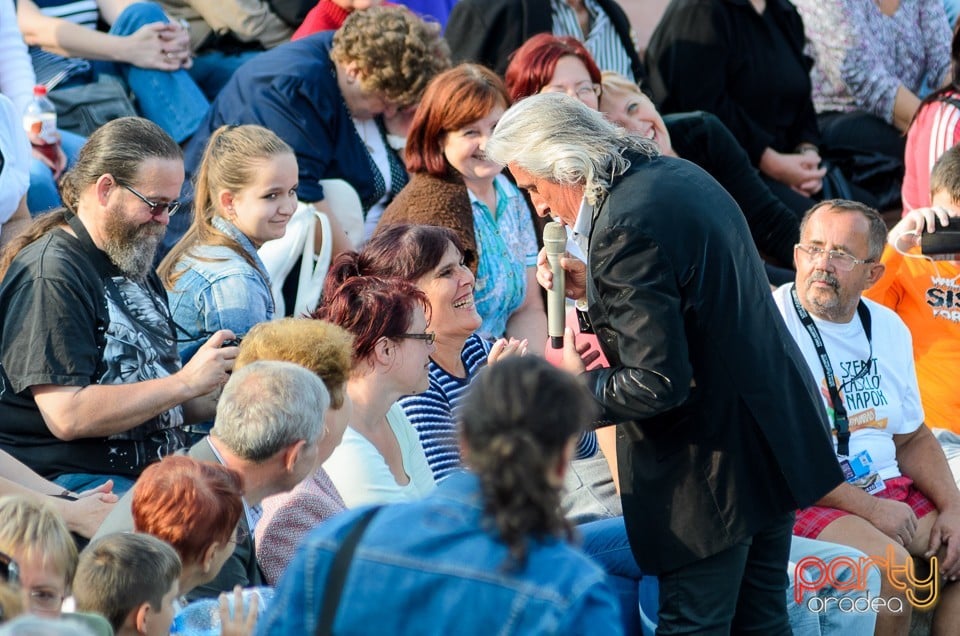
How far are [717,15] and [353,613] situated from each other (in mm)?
4976

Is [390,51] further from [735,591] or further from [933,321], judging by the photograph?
[735,591]

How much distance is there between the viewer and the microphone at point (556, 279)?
3.53 metres

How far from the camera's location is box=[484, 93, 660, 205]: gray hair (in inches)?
124

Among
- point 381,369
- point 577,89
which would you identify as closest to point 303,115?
point 577,89

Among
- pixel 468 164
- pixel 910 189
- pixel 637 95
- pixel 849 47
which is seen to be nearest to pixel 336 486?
pixel 468 164

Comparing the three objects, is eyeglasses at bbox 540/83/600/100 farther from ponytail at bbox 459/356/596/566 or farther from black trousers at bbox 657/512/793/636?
ponytail at bbox 459/356/596/566

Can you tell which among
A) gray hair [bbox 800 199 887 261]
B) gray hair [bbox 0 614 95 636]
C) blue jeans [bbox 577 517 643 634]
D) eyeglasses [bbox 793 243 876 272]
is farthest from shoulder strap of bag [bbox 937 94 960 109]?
gray hair [bbox 0 614 95 636]

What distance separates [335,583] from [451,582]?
18cm

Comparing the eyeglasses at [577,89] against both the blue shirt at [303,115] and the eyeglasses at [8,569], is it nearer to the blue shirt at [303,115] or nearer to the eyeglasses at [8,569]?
the blue shirt at [303,115]

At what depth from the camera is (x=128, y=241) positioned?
376 cm

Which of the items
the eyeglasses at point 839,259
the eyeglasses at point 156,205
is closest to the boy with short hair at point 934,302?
the eyeglasses at point 839,259

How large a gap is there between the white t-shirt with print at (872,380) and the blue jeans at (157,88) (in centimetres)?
266

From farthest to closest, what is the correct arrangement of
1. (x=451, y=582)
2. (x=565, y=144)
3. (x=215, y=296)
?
1. (x=215, y=296)
2. (x=565, y=144)
3. (x=451, y=582)

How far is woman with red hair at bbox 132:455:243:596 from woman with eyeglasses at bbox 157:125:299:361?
1.38 m
